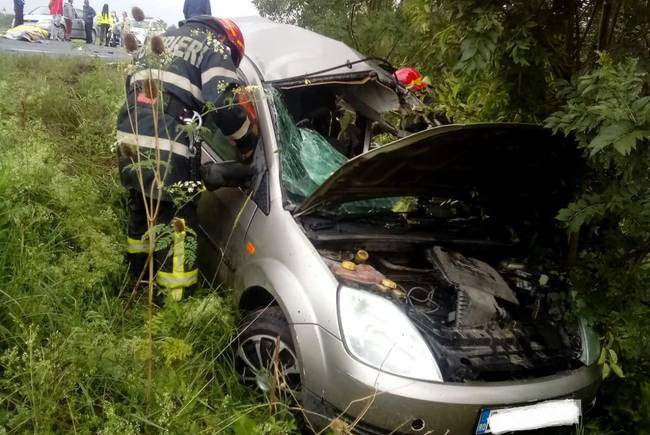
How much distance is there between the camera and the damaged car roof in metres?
3.14

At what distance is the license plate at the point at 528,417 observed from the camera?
1948mm

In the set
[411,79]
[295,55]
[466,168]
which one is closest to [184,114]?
[295,55]

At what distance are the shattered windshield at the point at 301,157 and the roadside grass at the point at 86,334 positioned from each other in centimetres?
68

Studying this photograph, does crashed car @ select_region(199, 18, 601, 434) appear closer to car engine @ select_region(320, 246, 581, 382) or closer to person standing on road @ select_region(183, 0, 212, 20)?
car engine @ select_region(320, 246, 581, 382)

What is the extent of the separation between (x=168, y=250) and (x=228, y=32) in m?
1.21

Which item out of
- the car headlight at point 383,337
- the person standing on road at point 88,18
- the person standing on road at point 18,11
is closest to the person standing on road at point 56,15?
the person standing on road at point 18,11

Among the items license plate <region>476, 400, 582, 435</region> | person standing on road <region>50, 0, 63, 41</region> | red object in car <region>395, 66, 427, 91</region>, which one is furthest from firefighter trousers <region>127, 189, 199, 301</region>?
person standing on road <region>50, 0, 63, 41</region>

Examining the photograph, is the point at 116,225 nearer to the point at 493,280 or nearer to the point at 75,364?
the point at 75,364

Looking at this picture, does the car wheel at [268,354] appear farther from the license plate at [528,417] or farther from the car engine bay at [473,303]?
the license plate at [528,417]

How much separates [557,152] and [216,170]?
1666mm

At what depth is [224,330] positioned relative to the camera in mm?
2516

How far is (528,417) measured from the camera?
200cm

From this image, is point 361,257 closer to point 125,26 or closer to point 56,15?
point 125,26

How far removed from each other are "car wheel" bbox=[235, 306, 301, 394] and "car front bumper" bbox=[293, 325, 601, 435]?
0.15m
